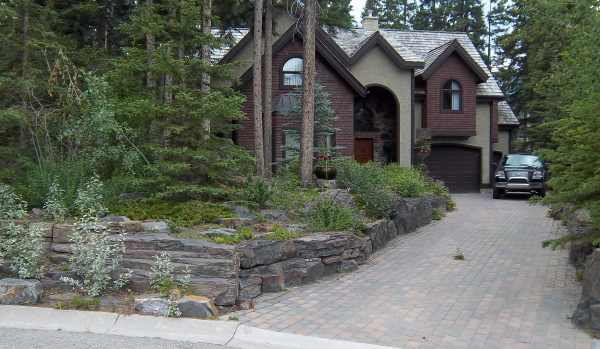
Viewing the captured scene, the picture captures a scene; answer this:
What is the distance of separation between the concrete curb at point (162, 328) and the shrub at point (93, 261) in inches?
21.3

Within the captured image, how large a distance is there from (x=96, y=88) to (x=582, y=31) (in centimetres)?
1085

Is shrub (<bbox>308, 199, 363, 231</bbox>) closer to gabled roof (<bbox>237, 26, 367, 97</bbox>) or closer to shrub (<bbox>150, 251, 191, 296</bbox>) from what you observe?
shrub (<bbox>150, 251, 191, 296</bbox>)

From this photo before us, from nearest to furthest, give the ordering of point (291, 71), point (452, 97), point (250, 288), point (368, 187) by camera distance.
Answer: point (250, 288), point (368, 187), point (291, 71), point (452, 97)

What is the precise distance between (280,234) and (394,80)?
16018 mm

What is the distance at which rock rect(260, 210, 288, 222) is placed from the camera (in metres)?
10.3

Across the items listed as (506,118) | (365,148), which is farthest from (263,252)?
(506,118)

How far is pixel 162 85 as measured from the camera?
10.7 metres

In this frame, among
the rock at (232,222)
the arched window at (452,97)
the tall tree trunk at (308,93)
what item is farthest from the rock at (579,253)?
the arched window at (452,97)

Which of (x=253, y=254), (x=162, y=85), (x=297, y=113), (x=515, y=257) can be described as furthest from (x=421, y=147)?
(x=253, y=254)

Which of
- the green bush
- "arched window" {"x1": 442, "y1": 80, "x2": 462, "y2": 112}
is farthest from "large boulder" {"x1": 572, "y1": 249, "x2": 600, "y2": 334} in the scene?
"arched window" {"x1": 442, "y1": 80, "x2": 462, "y2": 112}

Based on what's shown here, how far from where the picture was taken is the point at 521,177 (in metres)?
23.0

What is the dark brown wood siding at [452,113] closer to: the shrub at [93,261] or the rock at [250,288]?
the rock at [250,288]

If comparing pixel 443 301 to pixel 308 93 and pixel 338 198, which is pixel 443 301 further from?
pixel 308 93

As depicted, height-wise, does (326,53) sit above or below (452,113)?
above
